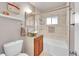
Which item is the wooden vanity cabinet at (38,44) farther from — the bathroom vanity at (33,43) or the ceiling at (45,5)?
the ceiling at (45,5)

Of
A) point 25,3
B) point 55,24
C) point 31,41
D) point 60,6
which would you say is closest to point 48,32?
point 55,24

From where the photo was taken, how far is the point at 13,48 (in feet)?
3.71

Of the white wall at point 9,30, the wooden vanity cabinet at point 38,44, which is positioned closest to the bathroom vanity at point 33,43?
the wooden vanity cabinet at point 38,44

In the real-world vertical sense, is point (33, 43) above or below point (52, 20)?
below

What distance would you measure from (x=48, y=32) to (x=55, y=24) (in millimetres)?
162

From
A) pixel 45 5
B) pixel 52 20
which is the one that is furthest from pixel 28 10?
pixel 52 20

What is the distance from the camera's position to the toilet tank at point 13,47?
1.05 metres

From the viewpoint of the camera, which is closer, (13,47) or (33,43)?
(13,47)

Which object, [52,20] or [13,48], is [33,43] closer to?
[13,48]

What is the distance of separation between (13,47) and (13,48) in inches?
0.5

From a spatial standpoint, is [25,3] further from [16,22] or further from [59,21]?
[59,21]

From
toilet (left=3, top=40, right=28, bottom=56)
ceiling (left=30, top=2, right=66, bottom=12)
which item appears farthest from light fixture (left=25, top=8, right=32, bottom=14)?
toilet (left=3, top=40, right=28, bottom=56)

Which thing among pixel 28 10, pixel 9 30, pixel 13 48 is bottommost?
pixel 13 48

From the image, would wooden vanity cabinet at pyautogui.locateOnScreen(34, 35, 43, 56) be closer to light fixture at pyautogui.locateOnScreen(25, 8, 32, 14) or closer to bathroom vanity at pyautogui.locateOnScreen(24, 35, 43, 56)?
bathroom vanity at pyautogui.locateOnScreen(24, 35, 43, 56)
